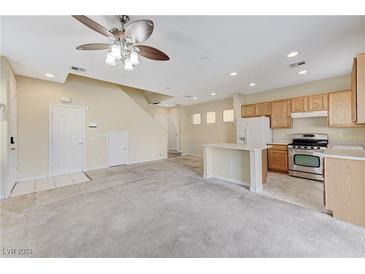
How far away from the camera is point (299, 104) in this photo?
4.48 metres

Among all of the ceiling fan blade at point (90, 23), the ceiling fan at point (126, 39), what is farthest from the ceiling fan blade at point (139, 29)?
the ceiling fan blade at point (90, 23)

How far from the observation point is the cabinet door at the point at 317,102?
13.4 ft

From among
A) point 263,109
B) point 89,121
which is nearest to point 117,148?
point 89,121

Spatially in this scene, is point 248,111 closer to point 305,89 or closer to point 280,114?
point 280,114

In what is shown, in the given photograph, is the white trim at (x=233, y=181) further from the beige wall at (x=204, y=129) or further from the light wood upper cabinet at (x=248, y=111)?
the beige wall at (x=204, y=129)

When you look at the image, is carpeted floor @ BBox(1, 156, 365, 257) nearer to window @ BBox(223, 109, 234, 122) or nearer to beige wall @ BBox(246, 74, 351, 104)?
beige wall @ BBox(246, 74, 351, 104)

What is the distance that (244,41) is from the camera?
249cm

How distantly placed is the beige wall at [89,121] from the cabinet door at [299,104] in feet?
17.1

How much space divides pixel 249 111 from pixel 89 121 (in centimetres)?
567

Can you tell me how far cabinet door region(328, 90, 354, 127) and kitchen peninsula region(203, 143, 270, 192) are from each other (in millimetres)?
1895

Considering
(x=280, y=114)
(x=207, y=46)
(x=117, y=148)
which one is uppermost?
(x=207, y=46)

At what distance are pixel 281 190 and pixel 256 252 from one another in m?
2.20

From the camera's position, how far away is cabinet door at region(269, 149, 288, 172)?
4.55 m

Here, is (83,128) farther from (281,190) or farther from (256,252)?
(281,190)
